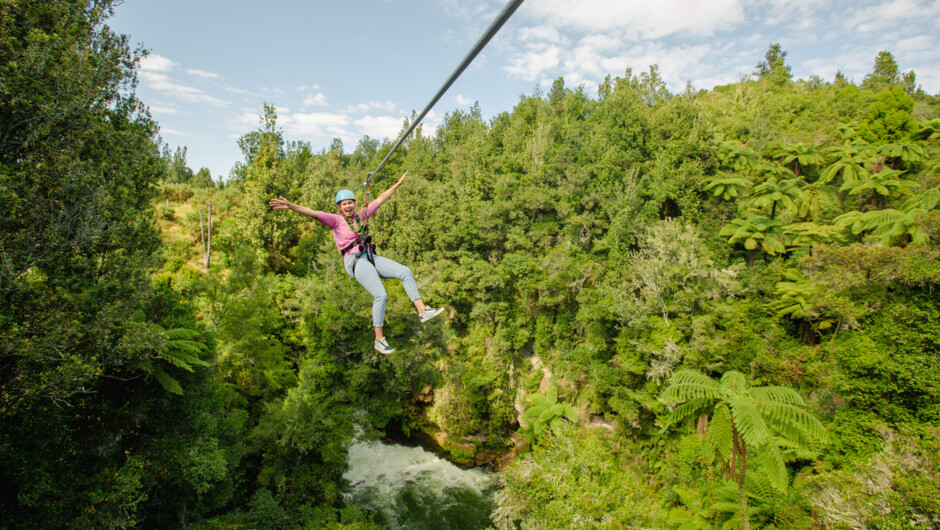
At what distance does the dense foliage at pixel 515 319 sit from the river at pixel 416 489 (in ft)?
5.54

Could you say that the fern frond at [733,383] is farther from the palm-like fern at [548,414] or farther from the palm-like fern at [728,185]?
Answer: the palm-like fern at [728,185]

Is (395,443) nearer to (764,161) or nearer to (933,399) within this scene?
(933,399)

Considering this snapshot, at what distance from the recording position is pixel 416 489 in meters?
18.8

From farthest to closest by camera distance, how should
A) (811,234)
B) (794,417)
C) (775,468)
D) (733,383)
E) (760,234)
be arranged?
(760,234) → (811,234) → (733,383) → (775,468) → (794,417)

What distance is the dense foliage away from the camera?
22.6 ft

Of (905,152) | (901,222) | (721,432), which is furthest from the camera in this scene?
(905,152)

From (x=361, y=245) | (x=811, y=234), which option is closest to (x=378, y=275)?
(x=361, y=245)

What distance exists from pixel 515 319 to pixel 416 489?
11379mm

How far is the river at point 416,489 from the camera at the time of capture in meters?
16.9

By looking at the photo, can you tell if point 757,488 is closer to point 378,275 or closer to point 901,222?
point 901,222

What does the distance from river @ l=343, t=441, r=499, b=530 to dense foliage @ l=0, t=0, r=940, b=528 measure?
1688 millimetres

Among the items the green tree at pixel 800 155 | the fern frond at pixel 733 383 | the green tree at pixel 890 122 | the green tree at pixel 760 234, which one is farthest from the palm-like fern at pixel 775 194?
the fern frond at pixel 733 383

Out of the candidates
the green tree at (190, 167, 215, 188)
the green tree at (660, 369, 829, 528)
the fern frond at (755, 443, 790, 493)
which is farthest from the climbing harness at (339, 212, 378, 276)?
the green tree at (190, 167, 215, 188)

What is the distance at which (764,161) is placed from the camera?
2270 centimetres
